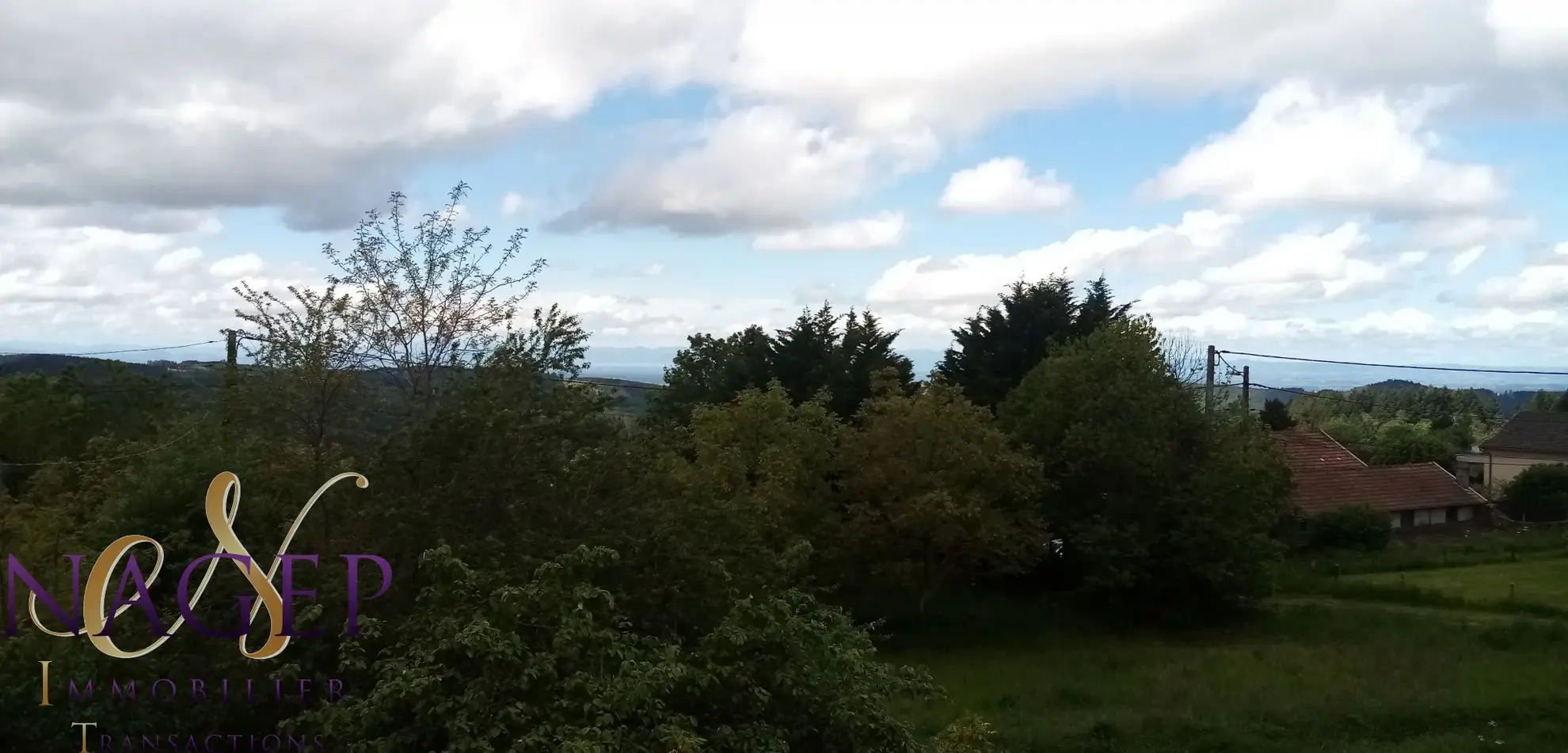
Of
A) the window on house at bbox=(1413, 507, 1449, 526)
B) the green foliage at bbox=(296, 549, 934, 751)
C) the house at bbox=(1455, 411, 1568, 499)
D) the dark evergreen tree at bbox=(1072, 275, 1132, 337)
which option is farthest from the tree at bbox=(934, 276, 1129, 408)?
Result: the house at bbox=(1455, 411, 1568, 499)

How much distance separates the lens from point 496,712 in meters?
7.35

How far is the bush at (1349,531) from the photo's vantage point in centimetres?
3225

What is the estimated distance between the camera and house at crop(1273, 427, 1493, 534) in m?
36.3

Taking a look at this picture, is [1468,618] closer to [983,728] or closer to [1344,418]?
[983,728]

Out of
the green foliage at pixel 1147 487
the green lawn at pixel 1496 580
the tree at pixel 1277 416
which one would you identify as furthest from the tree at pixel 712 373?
the tree at pixel 1277 416

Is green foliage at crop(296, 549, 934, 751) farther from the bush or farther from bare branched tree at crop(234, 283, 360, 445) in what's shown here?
the bush

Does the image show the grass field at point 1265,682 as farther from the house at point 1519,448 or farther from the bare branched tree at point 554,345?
the house at point 1519,448

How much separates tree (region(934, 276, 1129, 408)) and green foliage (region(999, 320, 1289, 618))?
17.8ft

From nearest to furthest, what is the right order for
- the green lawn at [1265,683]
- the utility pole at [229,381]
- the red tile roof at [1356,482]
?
1. the utility pole at [229,381]
2. the green lawn at [1265,683]
3. the red tile roof at [1356,482]

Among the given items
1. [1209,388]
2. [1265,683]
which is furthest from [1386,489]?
[1265,683]

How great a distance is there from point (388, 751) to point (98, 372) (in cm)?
2117

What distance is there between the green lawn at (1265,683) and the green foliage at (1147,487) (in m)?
1.18

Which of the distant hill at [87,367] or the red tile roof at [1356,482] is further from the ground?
the distant hill at [87,367]

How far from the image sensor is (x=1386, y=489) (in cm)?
3812
